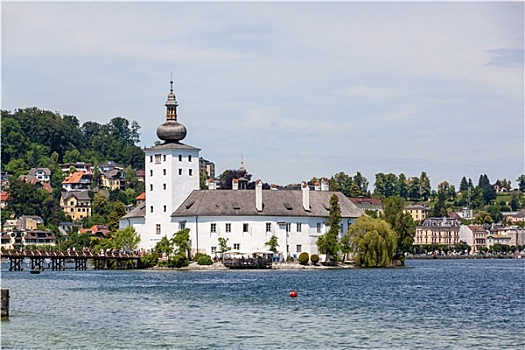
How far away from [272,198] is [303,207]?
9.65 ft

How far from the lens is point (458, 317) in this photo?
4331cm

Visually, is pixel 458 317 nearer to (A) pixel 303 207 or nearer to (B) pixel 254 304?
(B) pixel 254 304

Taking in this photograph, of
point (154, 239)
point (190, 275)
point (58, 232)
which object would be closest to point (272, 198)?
point (154, 239)

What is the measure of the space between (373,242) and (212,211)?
14.8m

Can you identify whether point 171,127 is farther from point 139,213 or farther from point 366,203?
point 366,203

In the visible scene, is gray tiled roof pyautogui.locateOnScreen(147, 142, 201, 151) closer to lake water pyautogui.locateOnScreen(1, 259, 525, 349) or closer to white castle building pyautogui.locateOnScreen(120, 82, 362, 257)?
white castle building pyautogui.locateOnScreen(120, 82, 362, 257)

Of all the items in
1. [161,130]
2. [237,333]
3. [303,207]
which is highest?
[161,130]

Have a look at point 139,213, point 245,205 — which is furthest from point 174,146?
point 245,205

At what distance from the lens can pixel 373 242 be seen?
91.5m

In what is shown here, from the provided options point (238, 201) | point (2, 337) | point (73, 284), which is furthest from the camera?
point (238, 201)

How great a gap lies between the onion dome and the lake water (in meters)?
31.0

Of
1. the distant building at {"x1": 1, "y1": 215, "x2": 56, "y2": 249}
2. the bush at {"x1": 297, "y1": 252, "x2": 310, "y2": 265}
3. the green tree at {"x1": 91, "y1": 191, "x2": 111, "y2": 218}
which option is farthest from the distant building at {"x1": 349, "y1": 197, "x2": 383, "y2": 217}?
the bush at {"x1": 297, "y1": 252, "x2": 310, "y2": 265}

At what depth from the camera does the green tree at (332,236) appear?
95.9m

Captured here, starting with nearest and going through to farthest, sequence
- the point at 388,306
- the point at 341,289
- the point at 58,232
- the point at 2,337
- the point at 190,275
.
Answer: the point at 2,337 < the point at 388,306 < the point at 341,289 < the point at 190,275 < the point at 58,232
